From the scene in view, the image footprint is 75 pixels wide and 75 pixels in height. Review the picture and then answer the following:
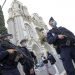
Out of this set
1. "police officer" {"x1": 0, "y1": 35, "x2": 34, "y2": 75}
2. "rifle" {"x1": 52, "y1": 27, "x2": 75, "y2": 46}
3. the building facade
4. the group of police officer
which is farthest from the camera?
the building facade

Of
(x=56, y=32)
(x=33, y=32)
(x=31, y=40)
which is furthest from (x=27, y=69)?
(x=33, y=32)

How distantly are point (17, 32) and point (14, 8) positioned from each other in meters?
5.66

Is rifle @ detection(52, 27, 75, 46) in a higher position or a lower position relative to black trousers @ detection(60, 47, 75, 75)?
higher

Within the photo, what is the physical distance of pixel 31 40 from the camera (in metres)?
39.6

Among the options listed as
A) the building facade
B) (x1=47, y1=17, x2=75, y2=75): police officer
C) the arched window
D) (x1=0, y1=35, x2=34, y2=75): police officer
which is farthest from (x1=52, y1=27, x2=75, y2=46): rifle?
the arched window

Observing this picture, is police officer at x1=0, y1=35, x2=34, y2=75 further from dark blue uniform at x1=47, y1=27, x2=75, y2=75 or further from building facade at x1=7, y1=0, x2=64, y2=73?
building facade at x1=7, y1=0, x2=64, y2=73

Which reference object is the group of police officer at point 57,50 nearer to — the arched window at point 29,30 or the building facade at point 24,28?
the building facade at point 24,28

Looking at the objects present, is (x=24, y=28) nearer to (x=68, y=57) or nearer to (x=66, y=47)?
(x=66, y=47)

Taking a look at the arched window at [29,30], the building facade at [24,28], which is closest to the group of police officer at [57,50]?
the building facade at [24,28]

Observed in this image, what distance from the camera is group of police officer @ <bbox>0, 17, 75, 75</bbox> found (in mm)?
5816

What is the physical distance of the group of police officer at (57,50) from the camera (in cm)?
582

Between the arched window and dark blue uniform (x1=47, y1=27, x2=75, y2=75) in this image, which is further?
the arched window

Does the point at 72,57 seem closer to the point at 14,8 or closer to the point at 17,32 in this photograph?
the point at 17,32

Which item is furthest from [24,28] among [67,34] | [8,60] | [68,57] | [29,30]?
[8,60]
